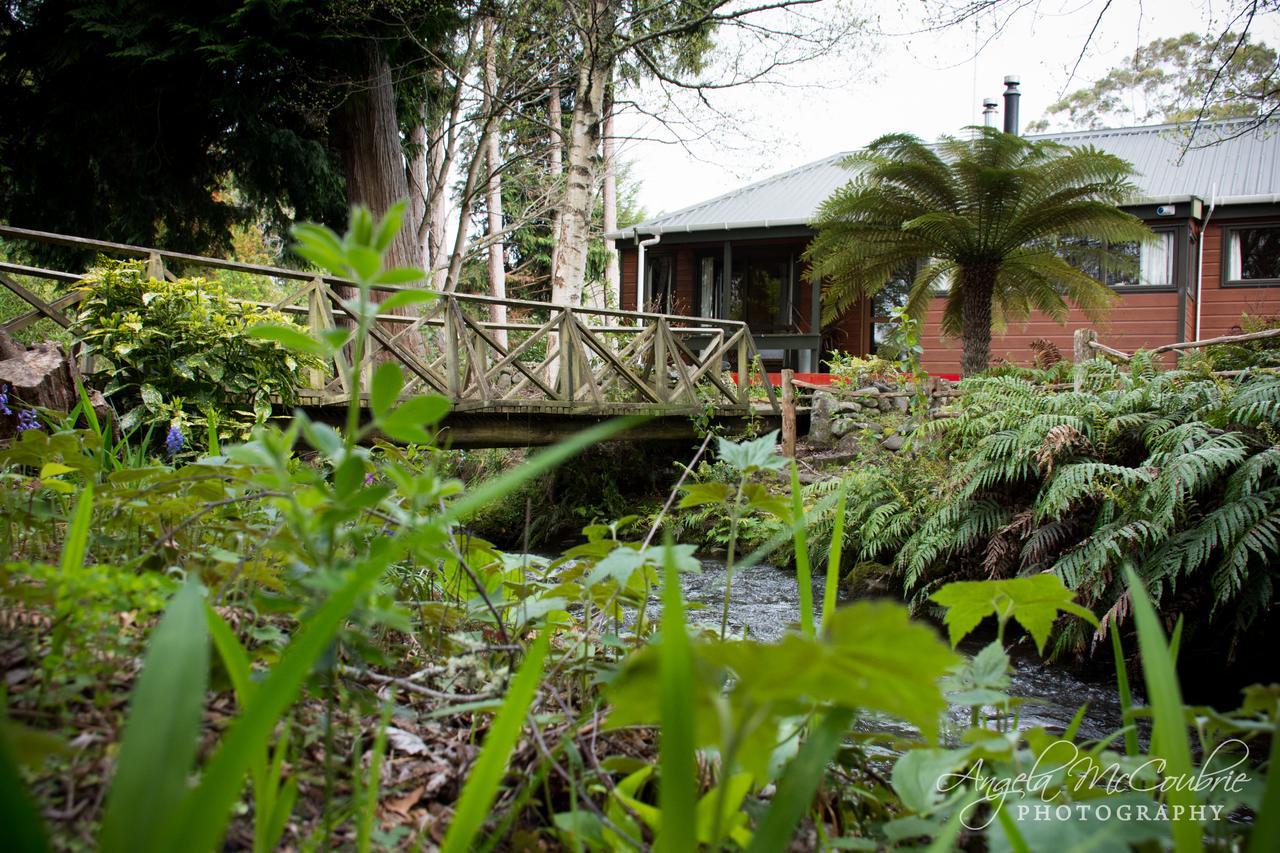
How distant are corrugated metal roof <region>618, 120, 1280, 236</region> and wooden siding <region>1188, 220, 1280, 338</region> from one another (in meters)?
0.73

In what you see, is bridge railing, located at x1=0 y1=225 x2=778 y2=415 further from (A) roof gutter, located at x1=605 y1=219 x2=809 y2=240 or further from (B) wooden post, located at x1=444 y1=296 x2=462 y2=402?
(A) roof gutter, located at x1=605 y1=219 x2=809 y2=240

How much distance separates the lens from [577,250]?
33.6ft

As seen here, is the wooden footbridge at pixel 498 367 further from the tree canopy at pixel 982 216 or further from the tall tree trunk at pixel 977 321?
the tall tree trunk at pixel 977 321

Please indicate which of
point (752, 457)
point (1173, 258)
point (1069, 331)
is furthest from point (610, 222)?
point (752, 457)

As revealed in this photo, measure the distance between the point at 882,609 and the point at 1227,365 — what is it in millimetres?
6460

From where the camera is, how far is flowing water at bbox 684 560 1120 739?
3.38m

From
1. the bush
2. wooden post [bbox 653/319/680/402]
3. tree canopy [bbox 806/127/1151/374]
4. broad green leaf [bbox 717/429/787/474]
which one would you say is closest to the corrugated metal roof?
tree canopy [bbox 806/127/1151/374]

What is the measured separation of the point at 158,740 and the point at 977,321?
8391mm

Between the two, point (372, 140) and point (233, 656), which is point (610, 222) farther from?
point (233, 656)

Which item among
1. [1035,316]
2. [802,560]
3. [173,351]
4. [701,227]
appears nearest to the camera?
[802,560]

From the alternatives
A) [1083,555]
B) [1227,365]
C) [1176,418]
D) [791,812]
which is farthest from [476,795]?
[1227,365]

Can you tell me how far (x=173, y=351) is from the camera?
181 inches

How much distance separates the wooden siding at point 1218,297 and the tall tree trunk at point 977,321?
5.88 metres

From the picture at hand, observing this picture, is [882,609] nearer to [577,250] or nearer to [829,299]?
[829,299]
